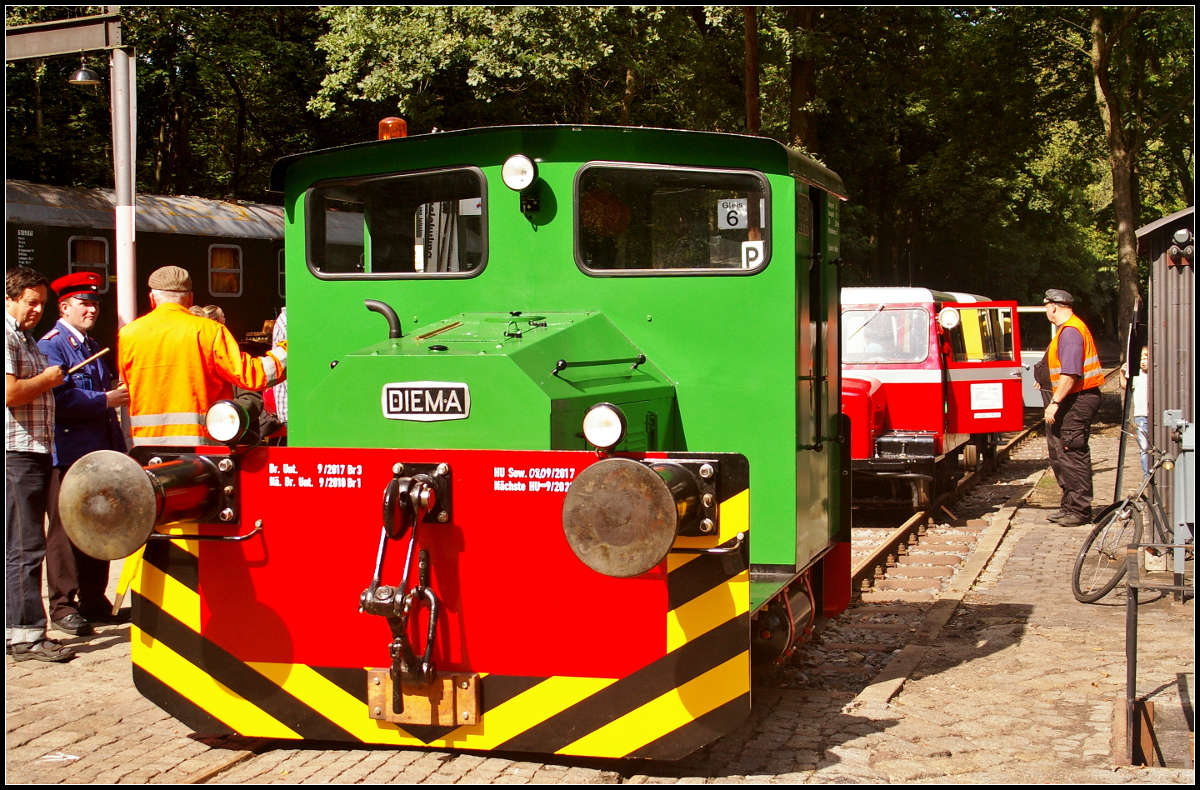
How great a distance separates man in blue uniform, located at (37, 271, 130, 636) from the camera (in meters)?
6.67

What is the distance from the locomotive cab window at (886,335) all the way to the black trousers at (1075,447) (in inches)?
78.2

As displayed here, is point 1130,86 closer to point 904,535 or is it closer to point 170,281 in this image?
point 904,535

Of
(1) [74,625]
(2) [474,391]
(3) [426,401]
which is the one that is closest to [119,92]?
(1) [74,625]

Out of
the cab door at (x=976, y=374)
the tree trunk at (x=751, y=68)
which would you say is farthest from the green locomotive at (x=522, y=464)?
the tree trunk at (x=751, y=68)

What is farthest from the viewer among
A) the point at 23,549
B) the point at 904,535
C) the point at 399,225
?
the point at 904,535

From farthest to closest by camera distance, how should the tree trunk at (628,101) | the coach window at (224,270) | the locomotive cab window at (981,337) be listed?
the tree trunk at (628,101)
the coach window at (224,270)
the locomotive cab window at (981,337)

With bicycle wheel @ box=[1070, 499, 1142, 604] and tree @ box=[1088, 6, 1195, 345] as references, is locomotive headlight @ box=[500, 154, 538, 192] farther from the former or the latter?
tree @ box=[1088, 6, 1195, 345]

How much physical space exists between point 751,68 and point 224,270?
8.15 meters

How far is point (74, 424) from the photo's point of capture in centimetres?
677

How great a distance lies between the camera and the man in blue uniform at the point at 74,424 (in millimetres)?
6668

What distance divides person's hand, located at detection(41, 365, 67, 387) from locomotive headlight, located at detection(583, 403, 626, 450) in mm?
3644

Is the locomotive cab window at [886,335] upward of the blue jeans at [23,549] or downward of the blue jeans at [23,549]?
upward

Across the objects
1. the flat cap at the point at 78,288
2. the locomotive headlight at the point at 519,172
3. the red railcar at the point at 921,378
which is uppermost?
the locomotive headlight at the point at 519,172

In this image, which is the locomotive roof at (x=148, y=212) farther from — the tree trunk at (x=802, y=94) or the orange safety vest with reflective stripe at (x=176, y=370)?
the tree trunk at (x=802, y=94)
